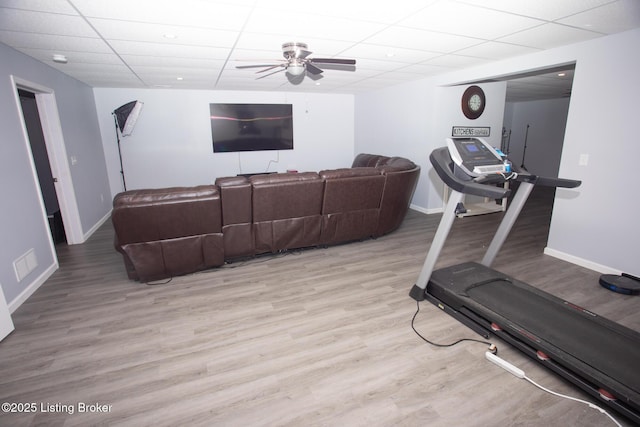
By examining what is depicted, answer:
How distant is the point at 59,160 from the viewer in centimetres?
408

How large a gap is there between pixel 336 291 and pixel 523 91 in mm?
6638

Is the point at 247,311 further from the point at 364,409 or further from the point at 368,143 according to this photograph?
the point at 368,143

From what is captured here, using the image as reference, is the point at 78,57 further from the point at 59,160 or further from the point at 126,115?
the point at 126,115

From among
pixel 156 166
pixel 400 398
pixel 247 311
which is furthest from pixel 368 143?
pixel 400 398

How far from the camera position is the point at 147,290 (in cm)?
307

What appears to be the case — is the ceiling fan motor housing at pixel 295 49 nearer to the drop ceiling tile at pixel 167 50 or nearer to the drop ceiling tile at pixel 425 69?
the drop ceiling tile at pixel 167 50

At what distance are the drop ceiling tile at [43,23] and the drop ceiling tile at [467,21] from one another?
2658 millimetres

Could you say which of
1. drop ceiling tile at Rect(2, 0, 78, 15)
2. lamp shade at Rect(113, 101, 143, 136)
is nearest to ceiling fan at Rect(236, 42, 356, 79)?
drop ceiling tile at Rect(2, 0, 78, 15)

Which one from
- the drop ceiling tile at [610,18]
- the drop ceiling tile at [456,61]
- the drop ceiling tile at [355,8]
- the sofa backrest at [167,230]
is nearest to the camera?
the drop ceiling tile at [355,8]

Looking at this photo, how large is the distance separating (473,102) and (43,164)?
688cm

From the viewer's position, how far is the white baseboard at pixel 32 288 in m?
2.74

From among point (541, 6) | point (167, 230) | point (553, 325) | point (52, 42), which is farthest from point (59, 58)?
point (553, 325)

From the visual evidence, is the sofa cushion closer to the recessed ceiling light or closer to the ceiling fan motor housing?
the ceiling fan motor housing

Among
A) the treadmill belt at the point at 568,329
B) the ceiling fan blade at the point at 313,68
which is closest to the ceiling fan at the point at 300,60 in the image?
the ceiling fan blade at the point at 313,68
